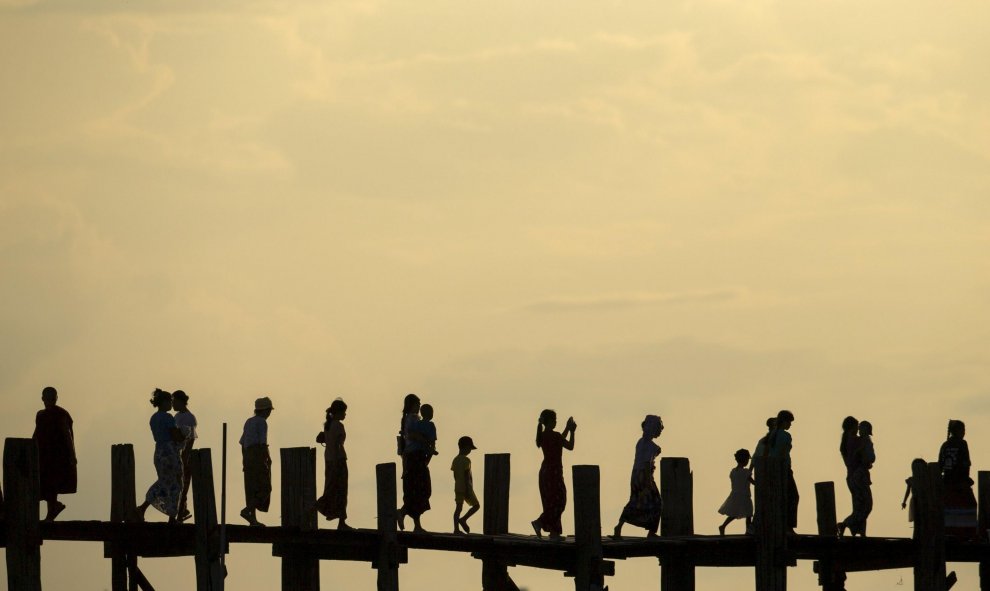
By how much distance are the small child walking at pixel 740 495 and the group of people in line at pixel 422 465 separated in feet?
0.65

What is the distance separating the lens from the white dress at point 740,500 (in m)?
24.5

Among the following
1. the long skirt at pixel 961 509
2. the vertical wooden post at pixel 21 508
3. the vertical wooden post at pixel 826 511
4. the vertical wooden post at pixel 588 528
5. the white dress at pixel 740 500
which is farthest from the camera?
the vertical wooden post at pixel 826 511

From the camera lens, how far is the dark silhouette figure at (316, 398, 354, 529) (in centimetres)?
2286

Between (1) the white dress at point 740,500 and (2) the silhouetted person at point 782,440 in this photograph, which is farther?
(1) the white dress at point 740,500

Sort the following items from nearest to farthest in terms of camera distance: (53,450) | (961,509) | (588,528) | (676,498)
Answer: (588,528) → (53,450) → (676,498) → (961,509)

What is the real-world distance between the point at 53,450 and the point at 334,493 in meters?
3.11

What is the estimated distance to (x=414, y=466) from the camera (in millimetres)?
23125

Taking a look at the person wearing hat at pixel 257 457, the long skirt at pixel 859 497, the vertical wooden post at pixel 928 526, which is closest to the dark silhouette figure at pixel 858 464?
the long skirt at pixel 859 497

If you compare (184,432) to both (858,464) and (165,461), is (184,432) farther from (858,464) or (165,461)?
(858,464)

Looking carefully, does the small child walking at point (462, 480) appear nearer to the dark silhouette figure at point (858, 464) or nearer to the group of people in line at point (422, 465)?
the group of people in line at point (422, 465)

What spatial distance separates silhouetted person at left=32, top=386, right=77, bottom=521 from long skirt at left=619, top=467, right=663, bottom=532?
19.7 ft

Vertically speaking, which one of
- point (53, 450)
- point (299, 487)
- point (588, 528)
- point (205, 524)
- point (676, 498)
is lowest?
point (588, 528)

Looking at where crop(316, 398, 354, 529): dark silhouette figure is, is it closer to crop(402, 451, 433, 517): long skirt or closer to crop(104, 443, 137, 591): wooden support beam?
crop(402, 451, 433, 517): long skirt

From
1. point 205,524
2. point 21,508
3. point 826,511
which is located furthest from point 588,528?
point 21,508
